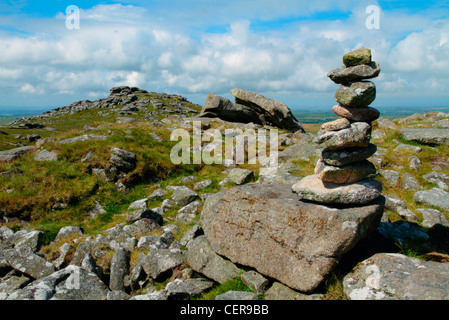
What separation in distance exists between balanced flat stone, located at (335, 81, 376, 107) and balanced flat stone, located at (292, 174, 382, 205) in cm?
249

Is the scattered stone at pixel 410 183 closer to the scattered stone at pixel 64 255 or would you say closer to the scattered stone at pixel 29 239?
the scattered stone at pixel 64 255

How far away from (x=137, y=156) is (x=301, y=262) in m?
16.5

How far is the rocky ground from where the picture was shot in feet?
24.6

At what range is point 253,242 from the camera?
352 inches

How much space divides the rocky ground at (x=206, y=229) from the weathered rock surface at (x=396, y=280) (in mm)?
27

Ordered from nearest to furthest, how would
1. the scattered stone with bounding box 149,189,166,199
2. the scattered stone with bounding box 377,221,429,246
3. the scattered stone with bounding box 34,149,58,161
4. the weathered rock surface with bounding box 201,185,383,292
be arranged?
the weathered rock surface with bounding box 201,185,383,292 < the scattered stone with bounding box 377,221,429,246 < the scattered stone with bounding box 149,189,166,199 < the scattered stone with bounding box 34,149,58,161

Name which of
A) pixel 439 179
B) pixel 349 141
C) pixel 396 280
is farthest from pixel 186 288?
pixel 439 179

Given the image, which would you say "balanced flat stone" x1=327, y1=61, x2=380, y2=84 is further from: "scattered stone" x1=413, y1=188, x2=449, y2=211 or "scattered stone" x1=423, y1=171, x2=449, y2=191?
"scattered stone" x1=423, y1=171, x2=449, y2=191

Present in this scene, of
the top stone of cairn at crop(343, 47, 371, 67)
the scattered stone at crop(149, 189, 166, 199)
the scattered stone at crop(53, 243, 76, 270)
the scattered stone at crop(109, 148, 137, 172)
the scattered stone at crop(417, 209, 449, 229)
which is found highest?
the top stone of cairn at crop(343, 47, 371, 67)

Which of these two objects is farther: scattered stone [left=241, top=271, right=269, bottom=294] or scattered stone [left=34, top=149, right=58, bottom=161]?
scattered stone [left=34, top=149, right=58, bottom=161]

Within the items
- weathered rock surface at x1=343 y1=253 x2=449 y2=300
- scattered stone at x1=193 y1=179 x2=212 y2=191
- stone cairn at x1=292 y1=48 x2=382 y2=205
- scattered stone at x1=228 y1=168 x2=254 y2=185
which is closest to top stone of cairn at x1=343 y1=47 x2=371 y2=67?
stone cairn at x1=292 y1=48 x2=382 y2=205
